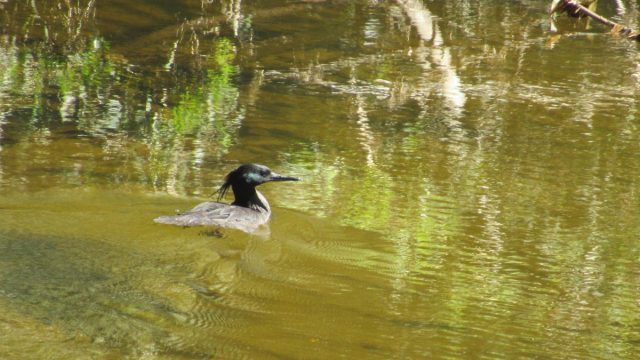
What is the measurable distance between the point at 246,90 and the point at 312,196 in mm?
3757

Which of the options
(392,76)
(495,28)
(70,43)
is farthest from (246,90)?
(495,28)

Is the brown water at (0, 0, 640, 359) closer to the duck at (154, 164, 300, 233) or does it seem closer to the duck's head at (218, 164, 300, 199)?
the duck at (154, 164, 300, 233)

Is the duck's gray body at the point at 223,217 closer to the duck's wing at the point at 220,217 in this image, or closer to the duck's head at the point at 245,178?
the duck's wing at the point at 220,217

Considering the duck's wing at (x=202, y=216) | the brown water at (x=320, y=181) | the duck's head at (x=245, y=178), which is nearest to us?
the brown water at (x=320, y=181)

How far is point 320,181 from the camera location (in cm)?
1003

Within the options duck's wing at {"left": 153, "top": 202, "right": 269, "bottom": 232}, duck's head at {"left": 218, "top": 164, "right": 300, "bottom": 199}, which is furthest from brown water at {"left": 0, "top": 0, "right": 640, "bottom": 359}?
duck's head at {"left": 218, "top": 164, "right": 300, "bottom": 199}

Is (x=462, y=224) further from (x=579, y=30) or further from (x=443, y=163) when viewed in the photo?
(x=579, y=30)

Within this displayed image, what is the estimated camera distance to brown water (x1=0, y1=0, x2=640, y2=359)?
6570 mm

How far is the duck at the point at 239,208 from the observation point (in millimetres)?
8602

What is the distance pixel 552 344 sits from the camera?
6.45m

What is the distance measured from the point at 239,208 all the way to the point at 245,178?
38cm

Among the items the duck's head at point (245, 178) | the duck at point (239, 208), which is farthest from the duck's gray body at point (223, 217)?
the duck's head at point (245, 178)

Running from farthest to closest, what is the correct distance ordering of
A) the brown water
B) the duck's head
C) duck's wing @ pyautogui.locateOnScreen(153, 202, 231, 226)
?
the duck's head
duck's wing @ pyautogui.locateOnScreen(153, 202, 231, 226)
the brown water

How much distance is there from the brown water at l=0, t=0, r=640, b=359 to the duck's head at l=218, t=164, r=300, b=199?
276 mm
